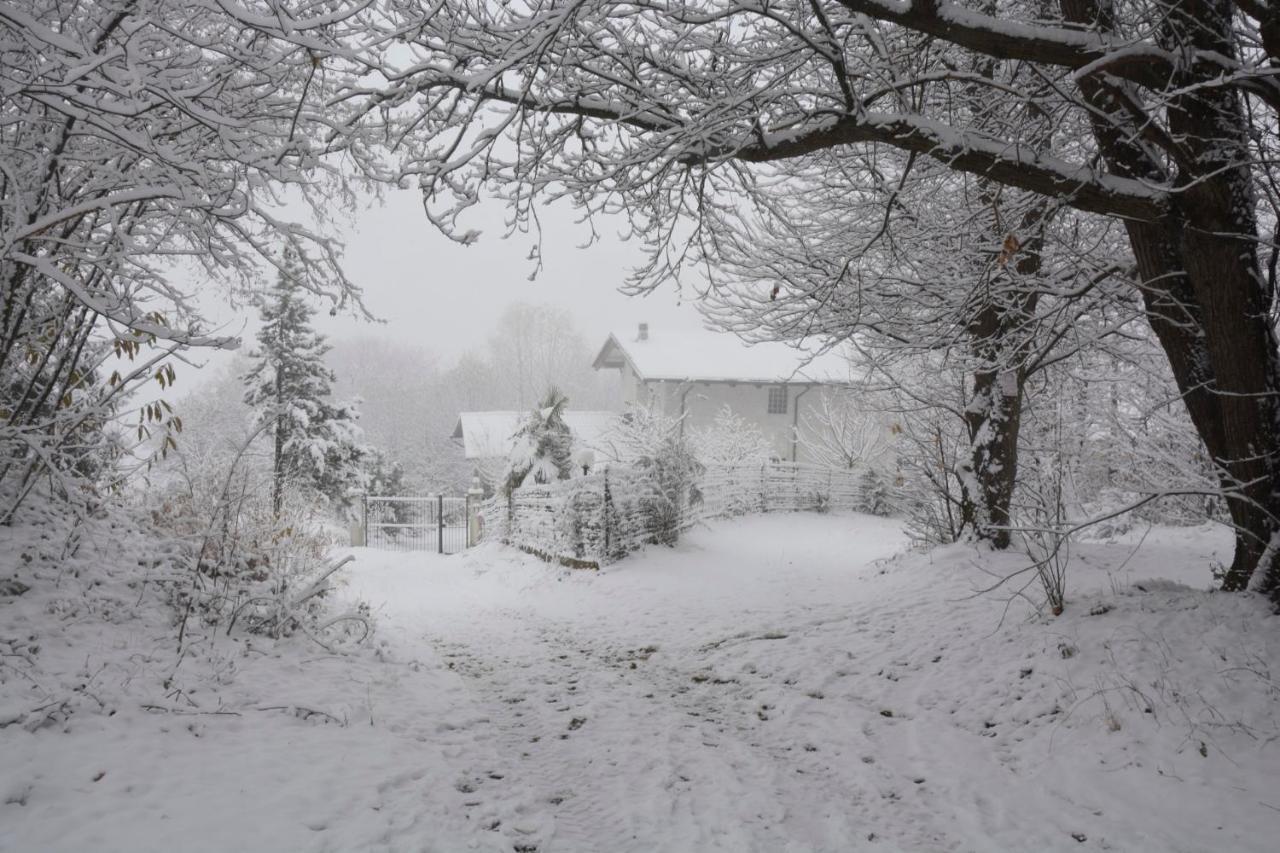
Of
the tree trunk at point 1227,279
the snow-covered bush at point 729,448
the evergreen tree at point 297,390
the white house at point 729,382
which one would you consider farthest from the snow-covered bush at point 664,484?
the white house at point 729,382

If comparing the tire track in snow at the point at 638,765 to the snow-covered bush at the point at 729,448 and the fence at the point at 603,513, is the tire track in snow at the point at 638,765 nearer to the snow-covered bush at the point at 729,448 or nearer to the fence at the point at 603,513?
the fence at the point at 603,513

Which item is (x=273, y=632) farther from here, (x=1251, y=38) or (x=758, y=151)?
(x=1251, y=38)

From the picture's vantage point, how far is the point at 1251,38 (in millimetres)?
4402

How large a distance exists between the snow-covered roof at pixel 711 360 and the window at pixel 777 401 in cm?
112

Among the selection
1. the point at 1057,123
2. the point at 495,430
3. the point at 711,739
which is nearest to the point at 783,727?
the point at 711,739

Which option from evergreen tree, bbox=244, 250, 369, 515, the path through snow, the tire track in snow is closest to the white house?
evergreen tree, bbox=244, 250, 369, 515

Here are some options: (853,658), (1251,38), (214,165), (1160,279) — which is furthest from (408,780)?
(1251,38)

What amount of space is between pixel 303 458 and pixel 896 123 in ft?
58.9

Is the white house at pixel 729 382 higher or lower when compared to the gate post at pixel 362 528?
higher

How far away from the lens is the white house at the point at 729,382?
27.0 m

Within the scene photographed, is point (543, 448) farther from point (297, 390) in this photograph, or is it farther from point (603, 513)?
point (297, 390)

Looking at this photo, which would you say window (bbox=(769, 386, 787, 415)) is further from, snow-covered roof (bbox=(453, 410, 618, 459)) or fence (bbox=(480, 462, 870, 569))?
fence (bbox=(480, 462, 870, 569))

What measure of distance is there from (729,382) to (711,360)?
173 cm

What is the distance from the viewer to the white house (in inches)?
1061
